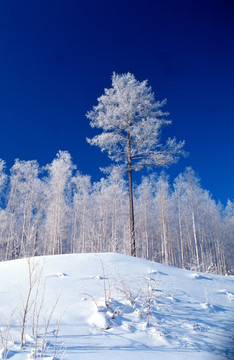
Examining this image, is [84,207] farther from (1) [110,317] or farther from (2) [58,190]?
(1) [110,317]

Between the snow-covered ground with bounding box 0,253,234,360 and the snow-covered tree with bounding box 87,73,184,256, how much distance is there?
5.89 meters

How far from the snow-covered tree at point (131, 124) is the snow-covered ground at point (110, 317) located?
589 cm

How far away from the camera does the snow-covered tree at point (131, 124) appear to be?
360 inches

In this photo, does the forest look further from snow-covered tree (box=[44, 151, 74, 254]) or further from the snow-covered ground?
the snow-covered ground

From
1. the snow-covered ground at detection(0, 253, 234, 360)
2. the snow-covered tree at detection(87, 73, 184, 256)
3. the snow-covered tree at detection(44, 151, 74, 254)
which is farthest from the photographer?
the snow-covered tree at detection(44, 151, 74, 254)

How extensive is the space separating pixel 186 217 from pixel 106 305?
22.4 m

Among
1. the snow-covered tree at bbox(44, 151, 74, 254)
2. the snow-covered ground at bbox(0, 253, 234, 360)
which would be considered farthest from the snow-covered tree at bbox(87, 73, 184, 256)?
the snow-covered tree at bbox(44, 151, 74, 254)

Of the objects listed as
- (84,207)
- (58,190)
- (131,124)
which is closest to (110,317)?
(131,124)

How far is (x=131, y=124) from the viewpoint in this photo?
9586 millimetres

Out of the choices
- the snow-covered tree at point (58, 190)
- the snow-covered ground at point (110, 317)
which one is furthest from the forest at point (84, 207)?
the snow-covered ground at point (110, 317)

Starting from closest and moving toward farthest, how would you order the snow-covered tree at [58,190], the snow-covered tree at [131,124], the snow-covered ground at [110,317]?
the snow-covered ground at [110,317]
the snow-covered tree at [131,124]
the snow-covered tree at [58,190]

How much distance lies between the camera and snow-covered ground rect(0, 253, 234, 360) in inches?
77.0

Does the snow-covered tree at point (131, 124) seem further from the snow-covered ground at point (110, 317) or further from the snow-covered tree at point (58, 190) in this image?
the snow-covered tree at point (58, 190)

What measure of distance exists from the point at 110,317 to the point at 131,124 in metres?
8.34
